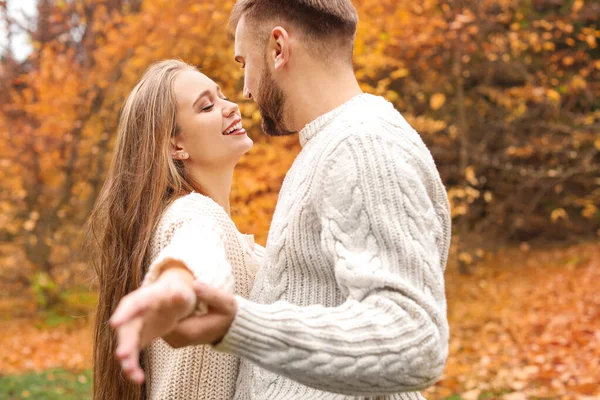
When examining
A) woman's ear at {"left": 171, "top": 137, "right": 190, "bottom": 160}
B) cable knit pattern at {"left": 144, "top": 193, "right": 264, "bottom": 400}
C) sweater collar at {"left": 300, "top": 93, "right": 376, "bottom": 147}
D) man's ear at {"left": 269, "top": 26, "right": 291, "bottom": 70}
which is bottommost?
cable knit pattern at {"left": 144, "top": 193, "right": 264, "bottom": 400}

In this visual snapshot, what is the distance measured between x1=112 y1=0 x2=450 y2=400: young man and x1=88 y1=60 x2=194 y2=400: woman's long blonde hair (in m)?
0.42

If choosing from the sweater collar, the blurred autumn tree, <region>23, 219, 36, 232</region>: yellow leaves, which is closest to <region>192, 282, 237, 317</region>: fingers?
the sweater collar

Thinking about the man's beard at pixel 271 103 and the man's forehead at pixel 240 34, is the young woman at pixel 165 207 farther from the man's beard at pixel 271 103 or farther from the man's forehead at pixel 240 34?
the man's forehead at pixel 240 34

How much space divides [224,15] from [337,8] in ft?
17.8

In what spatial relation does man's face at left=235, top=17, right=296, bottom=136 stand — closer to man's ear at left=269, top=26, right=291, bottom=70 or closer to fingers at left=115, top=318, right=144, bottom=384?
man's ear at left=269, top=26, right=291, bottom=70

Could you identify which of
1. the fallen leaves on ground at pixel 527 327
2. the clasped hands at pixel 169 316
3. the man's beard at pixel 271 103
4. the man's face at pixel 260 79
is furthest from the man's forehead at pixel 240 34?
the fallen leaves on ground at pixel 527 327

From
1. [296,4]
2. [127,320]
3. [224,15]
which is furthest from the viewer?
[224,15]

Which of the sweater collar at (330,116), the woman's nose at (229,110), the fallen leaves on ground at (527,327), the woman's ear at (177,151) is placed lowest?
the fallen leaves on ground at (527,327)

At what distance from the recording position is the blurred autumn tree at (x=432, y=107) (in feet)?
30.3

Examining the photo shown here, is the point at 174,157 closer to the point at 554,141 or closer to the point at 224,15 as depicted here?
the point at 224,15

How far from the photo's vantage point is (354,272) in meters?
1.31

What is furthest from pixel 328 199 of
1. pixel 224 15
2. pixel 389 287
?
pixel 224 15

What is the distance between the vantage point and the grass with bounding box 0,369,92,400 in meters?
6.43

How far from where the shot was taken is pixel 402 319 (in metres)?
1.27
